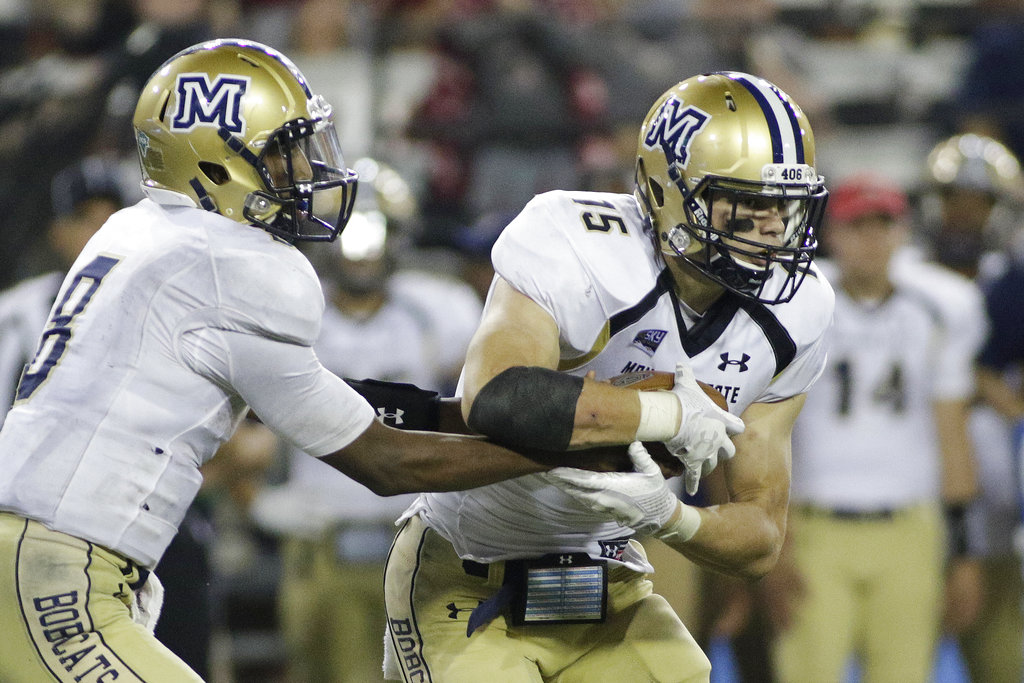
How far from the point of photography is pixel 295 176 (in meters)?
2.55

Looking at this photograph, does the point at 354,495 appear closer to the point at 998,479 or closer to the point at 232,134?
the point at 998,479

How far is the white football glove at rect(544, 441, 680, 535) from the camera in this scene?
2.38 metres

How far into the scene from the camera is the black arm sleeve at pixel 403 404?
263cm

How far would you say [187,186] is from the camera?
2.48 m

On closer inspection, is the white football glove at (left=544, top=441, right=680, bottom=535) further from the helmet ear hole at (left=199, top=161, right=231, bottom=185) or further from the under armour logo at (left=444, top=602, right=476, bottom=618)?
the helmet ear hole at (left=199, top=161, right=231, bottom=185)

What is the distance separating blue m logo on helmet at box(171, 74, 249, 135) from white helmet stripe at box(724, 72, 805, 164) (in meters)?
1.02

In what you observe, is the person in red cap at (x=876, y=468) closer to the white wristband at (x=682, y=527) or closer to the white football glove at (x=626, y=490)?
the white wristband at (x=682, y=527)

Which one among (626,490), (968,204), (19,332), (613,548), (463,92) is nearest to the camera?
(626,490)

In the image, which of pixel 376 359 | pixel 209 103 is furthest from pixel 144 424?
pixel 376 359

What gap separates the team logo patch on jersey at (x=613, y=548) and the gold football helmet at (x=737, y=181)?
0.57 metres

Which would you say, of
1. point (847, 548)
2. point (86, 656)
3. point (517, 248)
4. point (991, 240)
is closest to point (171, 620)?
point (86, 656)

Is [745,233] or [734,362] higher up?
[745,233]

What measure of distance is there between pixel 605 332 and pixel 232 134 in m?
0.79

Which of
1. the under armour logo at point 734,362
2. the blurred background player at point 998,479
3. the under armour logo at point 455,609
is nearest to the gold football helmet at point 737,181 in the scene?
the under armour logo at point 734,362
